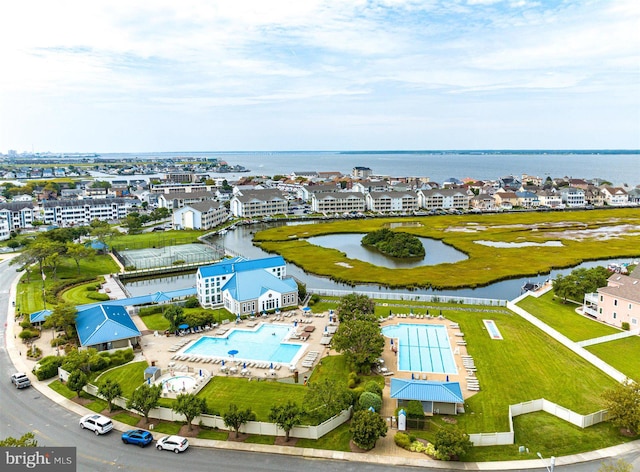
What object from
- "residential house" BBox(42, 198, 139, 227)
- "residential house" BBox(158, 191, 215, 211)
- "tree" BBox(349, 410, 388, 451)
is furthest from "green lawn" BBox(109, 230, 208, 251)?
"tree" BBox(349, 410, 388, 451)

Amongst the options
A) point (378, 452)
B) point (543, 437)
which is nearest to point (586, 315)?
point (543, 437)

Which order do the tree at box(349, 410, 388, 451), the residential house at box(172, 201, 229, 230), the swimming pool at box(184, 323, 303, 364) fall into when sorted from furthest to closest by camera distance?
the residential house at box(172, 201, 229, 230) → the swimming pool at box(184, 323, 303, 364) → the tree at box(349, 410, 388, 451)

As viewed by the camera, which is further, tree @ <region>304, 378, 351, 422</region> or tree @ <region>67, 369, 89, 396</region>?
tree @ <region>67, 369, 89, 396</region>

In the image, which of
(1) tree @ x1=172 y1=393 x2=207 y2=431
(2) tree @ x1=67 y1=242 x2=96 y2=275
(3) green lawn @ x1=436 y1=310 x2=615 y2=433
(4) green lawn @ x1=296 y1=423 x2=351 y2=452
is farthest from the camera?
(2) tree @ x1=67 y1=242 x2=96 y2=275

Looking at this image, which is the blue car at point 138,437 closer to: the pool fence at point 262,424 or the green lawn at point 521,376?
the pool fence at point 262,424

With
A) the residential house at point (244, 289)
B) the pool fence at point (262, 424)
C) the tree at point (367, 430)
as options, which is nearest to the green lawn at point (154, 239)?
the residential house at point (244, 289)

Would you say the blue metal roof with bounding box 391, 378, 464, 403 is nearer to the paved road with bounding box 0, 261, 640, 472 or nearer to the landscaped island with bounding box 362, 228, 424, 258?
the paved road with bounding box 0, 261, 640, 472

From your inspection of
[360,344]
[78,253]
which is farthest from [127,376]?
[78,253]
